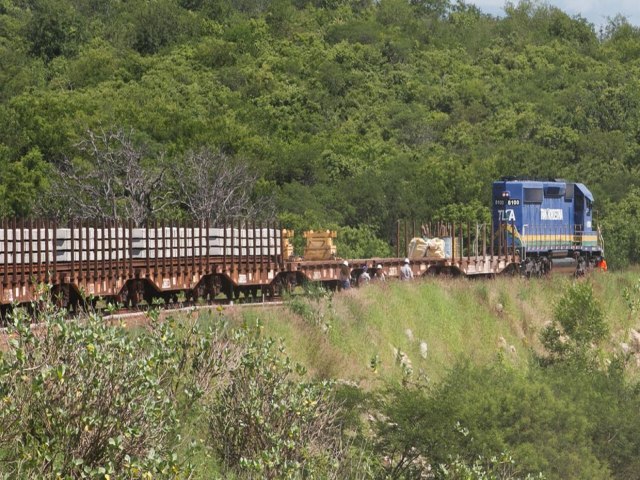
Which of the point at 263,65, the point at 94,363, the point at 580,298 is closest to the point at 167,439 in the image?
the point at 94,363

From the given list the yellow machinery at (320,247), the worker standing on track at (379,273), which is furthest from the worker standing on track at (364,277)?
the yellow machinery at (320,247)

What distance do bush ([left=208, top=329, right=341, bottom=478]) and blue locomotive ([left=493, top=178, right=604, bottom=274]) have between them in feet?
94.1

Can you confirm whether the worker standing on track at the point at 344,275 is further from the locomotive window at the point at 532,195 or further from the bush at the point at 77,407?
the bush at the point at 77,407

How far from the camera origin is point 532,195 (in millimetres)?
46969

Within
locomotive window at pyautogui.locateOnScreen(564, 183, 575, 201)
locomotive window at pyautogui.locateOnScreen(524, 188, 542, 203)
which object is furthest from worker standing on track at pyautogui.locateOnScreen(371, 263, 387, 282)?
locomotive window at pyautogui.locateOnScreen(564, 183, 575, 201)

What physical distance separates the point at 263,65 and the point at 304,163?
29419 millimetres

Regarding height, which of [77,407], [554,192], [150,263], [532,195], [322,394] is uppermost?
[554,192]

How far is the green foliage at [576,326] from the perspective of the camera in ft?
108

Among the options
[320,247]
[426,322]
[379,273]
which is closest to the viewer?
[426,322]

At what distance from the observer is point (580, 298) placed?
35.0 meters

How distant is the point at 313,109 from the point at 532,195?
147 ft

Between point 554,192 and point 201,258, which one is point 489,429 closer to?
point 201,258

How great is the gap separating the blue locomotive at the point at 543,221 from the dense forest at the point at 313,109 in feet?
25.9

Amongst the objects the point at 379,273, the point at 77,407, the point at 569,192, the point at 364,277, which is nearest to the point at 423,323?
the point at 364,277
